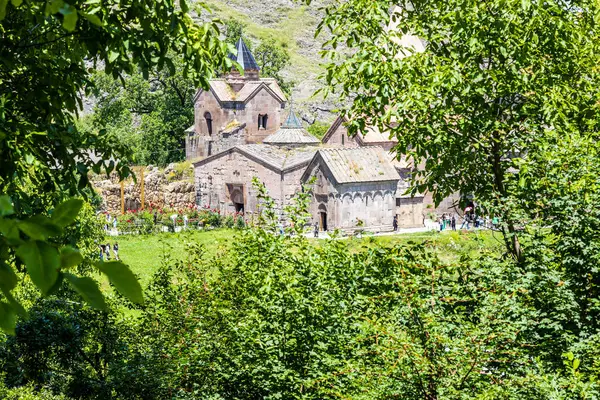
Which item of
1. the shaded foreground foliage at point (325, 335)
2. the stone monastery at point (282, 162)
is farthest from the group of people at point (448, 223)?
the shaded foreground foliage at point (325, 335)

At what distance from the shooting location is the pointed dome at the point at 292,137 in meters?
45.2

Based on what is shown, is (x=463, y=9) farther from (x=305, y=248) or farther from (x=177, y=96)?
(x=177, y=96)

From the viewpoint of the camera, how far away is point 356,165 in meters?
39.1

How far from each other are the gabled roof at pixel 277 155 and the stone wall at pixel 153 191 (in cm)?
371

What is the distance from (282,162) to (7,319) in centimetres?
4039

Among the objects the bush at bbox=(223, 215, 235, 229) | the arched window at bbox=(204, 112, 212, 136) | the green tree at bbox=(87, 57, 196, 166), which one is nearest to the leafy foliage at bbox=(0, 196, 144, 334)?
the bush at bbox=(223, 215, 235, 229)

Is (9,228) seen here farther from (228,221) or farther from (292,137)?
(292,137)

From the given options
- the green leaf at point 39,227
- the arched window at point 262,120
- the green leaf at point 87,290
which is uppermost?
the arched window at point 262,120

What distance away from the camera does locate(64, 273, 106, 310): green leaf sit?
1.72 m

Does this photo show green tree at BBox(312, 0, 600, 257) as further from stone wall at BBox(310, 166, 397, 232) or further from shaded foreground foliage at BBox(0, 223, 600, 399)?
stone wall at BBox(310, 166, 397, 232)

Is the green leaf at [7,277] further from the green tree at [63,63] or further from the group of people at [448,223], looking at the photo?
the group of people at [448,223]

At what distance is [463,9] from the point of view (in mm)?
9516

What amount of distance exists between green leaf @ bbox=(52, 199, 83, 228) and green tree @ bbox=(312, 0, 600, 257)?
24.8 ft

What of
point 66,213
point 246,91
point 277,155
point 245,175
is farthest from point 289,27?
point 66,213
